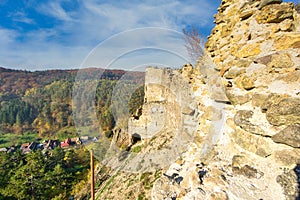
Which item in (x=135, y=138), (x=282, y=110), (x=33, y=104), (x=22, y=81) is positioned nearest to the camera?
(x=282, y=110)

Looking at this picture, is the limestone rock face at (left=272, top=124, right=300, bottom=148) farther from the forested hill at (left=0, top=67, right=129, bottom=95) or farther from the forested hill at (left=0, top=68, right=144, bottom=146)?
the forested hill at (left=0, top=67, right=129, bottom=95)

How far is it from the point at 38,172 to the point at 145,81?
43.0 ft

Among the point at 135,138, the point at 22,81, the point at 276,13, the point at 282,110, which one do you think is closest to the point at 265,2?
the point at 276,13

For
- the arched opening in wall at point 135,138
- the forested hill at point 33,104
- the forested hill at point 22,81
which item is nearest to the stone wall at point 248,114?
the arched opening in wall at point 135,138

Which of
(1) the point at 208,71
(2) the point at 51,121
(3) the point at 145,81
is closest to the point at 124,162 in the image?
(1) the point at 208,71

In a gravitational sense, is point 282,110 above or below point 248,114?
above

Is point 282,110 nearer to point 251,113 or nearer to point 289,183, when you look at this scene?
point 251,113

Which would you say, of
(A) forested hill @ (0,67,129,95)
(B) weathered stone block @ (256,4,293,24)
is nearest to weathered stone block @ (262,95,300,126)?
(B) weathered stone block @ (256,4,293,24)

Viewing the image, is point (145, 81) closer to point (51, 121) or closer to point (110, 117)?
point (110, 117)

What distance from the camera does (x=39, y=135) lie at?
5128cm

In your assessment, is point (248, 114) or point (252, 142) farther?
point (248, 114)

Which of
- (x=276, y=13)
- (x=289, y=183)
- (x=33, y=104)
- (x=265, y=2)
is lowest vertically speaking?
(x=33, y=104)

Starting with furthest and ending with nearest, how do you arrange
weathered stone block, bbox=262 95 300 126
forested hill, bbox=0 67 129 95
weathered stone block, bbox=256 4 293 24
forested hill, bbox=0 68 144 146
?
1. forested hill, bbox=0 67 129 95
2. forested hill, bbox=0 68 144 146
3. weathered stone block, bbox=256 4 293 24
4. weathered stone block, bbox=262 95 300 126

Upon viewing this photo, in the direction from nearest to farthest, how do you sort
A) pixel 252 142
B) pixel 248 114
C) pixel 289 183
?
pixel 289 183 → pixel 252 142 → pixel 248 114
